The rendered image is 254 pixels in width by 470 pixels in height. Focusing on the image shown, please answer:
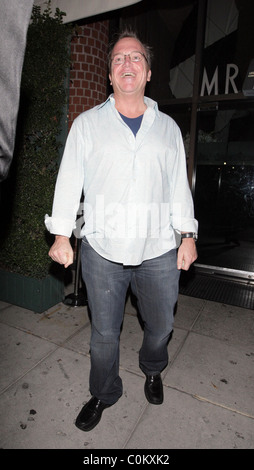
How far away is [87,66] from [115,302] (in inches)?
151

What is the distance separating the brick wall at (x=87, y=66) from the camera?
413cm

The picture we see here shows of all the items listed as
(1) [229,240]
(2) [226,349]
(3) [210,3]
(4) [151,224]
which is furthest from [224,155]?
(4) [151,224]

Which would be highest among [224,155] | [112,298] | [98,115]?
[224,155]

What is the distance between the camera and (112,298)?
5.61 ft

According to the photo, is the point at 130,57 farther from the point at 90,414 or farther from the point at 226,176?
the point at 226,176

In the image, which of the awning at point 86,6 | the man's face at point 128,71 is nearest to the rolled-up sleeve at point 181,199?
the man's face at point 128,71

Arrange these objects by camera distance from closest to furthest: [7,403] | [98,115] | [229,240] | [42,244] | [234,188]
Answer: [98,115] < [7,403] < [42,244] < [234,188] < [229,240]

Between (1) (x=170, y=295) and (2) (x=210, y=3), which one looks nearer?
(1) (x=170, y=295)

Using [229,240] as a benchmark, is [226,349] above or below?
below

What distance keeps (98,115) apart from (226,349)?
2439 millimetres

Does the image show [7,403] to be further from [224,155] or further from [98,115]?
[224,155]

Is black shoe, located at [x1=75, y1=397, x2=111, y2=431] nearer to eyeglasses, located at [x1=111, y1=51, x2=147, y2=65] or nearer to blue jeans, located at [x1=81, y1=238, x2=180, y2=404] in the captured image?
blue jeans, located at [x1=81, y1=238, x2=180, y2=404]

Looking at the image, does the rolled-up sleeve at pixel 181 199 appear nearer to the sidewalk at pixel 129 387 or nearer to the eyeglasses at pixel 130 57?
the eyeglasses at pixel 130 57

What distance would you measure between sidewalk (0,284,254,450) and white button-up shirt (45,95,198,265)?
3.76ft
